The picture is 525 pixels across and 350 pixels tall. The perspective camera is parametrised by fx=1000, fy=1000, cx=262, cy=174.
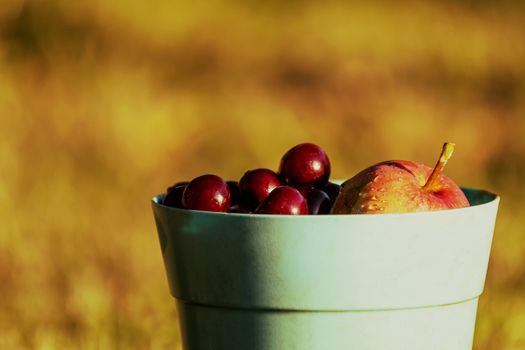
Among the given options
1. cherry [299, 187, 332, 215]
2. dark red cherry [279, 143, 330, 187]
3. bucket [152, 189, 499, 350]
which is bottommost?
bucket [152, 189, 499, 350]

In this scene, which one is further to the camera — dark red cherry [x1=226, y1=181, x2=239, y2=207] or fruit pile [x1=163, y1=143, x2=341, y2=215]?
dark red cherry [x1=226, y1=181, x2=239, y2=207]

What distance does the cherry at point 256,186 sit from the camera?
1465 millimetres

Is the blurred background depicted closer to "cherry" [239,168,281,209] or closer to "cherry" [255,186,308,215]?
"cherry" [239,168,281,209]

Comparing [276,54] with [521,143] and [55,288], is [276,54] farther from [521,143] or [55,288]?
[55,288]

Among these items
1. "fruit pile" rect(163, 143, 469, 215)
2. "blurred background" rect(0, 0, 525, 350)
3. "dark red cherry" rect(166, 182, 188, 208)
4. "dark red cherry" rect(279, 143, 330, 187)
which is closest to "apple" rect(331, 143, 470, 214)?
"fruit pile" rect(163, 143, 469, 215)

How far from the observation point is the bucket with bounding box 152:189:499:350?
4.14 ft

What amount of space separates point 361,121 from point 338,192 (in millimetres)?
1264

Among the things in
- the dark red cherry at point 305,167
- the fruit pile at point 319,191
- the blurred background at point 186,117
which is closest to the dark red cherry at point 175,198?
the fruit pile at point 319,191

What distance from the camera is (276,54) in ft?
9.56

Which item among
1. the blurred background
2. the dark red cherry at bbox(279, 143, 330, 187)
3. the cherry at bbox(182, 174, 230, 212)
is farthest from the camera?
the blurred background

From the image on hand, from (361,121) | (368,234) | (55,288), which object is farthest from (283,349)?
(361,121)

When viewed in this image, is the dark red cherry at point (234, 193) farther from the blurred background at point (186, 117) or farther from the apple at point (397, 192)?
the blurred background at point (186, 117)

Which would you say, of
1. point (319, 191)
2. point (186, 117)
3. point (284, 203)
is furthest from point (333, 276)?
point (186, 117)

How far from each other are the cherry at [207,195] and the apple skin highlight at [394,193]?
16 cm
